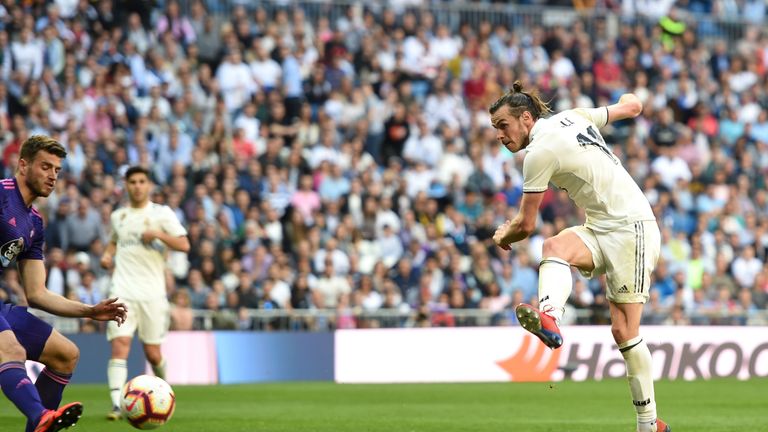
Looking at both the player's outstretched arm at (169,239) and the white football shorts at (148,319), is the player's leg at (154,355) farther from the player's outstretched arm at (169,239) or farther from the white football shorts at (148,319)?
the player's outstretched arm at (169,239)

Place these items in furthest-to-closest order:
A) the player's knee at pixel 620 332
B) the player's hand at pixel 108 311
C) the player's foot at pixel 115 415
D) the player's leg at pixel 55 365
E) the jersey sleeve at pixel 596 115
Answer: the player's foot at pixel 115 415, the jersey sleeve at pixel 596 115, the player's knee at pixel 620 332, the player's leg at pixel 55 365, the player's hand at pixel 108 311

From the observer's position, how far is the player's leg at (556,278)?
842 cm

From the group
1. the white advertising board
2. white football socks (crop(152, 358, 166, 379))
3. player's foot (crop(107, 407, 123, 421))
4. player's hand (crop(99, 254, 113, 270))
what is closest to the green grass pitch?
player's foot (crop(107, 407, 123, 421))

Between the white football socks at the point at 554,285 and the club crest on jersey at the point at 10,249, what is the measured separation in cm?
341

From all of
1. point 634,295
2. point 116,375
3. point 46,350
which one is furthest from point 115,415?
point 634,295

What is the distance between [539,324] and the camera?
331 inches

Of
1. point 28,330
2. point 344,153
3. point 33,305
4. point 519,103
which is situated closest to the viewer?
point 28,330

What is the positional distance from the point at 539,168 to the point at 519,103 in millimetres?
547

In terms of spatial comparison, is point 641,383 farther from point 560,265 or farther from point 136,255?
point 136,255

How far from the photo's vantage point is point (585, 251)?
9344mm

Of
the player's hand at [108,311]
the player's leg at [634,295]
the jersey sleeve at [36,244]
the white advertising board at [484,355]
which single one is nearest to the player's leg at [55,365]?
the player's hand at [108,311]

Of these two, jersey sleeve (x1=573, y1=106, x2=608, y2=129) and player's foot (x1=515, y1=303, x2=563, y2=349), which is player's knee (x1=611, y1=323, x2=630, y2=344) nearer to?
player's foot (x1=515, y1=303, x2=563, y2=349)

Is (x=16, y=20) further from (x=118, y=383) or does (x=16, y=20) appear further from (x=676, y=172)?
(x=676, y=172)

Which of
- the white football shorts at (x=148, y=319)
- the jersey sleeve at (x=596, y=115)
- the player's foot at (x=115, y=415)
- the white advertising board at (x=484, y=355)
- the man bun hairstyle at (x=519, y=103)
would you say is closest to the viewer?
the man bun hairstyle at (x=519, y=103)
